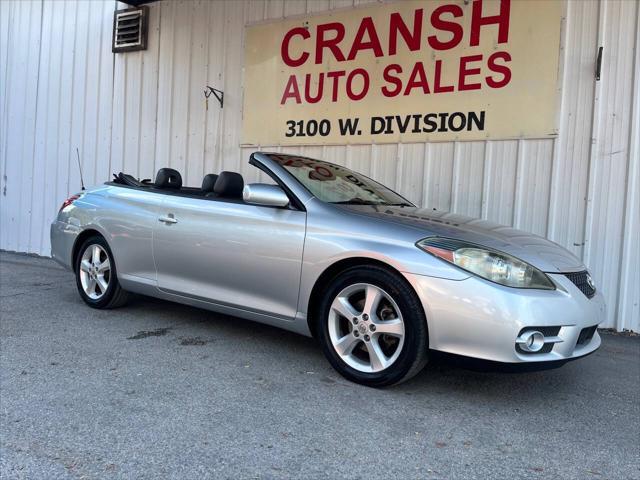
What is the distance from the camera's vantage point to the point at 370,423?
290 cm

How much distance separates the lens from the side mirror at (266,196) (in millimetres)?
3754

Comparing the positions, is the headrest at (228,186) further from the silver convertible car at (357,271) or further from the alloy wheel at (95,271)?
the alloy wheel at (95,271)

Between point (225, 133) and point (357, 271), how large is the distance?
5085 millimetres


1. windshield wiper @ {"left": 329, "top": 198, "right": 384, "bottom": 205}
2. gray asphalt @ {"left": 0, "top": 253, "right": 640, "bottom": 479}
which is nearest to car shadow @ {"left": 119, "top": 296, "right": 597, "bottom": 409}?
gray asphalt @ {"left": 0, "top": 253, "right": 640, "bottom": 479}

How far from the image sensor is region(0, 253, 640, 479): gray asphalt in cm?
246

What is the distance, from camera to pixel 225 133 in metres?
7.88

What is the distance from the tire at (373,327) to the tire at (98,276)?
2.46 m

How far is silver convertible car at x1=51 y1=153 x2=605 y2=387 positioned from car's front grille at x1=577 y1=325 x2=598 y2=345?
0.01 meters

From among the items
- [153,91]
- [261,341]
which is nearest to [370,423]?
[261,341]

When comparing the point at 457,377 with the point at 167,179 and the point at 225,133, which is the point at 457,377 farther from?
the point at 225,133

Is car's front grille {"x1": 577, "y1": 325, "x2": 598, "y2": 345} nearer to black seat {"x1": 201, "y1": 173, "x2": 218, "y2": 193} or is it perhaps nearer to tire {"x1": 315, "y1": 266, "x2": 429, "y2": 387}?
tire {"x1": 315, "y1": 266, "x2": 429, "y2": 387}

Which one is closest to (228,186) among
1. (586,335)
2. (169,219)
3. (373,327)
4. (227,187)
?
(227,187)

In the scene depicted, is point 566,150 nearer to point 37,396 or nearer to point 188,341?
point 188,341

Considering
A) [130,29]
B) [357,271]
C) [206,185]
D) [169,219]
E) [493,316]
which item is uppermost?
[130,29]
